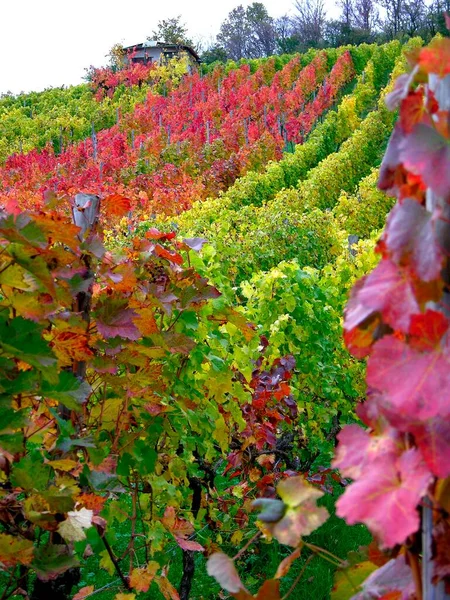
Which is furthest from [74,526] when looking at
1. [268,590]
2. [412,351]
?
[412,351]

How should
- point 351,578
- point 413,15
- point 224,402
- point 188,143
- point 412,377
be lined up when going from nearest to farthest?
point 412,377
point 351,578
point 224,402
point 188,143
point 413,15

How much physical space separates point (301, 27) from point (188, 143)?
147ft

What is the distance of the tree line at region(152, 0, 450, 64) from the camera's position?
4584 centimetres

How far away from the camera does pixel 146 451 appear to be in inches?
70.0

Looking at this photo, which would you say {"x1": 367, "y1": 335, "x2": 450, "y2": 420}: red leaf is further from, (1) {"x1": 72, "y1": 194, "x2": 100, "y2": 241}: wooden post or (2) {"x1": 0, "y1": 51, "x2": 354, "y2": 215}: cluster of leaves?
(2) {"x1": 0, "y1": 51, "x2": 354, "y2": 215}: cluster of leaves

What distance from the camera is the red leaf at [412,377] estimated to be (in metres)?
0.51

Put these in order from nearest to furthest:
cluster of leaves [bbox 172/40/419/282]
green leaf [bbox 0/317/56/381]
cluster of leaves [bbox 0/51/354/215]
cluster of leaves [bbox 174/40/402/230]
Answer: green leaf [bbox 0/317/56/381]
cluster of leaves [bbox 172/40/419/282]
cluster of leaves [bbox 174/40/402/230]
cluster of leaves [bbox 0/51/354/215]

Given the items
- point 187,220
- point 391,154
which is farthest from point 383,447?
point 187,220

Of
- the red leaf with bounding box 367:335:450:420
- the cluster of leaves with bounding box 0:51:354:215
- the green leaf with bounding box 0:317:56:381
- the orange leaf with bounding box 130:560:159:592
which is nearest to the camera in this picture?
the red leaf with bounding box 367:335:450:420

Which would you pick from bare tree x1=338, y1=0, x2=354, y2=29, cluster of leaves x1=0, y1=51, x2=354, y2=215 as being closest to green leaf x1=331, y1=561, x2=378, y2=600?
cluster of leaves x1=0, y1=51, x2=354, y2=215

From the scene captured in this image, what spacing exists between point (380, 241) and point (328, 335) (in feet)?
10.9

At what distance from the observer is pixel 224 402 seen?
262 centimetres

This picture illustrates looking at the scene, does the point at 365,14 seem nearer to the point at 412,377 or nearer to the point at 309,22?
the point at 309,22

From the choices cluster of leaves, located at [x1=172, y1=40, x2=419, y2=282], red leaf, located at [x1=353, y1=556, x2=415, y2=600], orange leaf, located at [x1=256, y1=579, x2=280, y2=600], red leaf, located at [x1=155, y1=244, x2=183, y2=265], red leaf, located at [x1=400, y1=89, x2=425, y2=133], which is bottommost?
cluster of leaves, located at [x1=172, y1=40, x2=419, y2=282]
